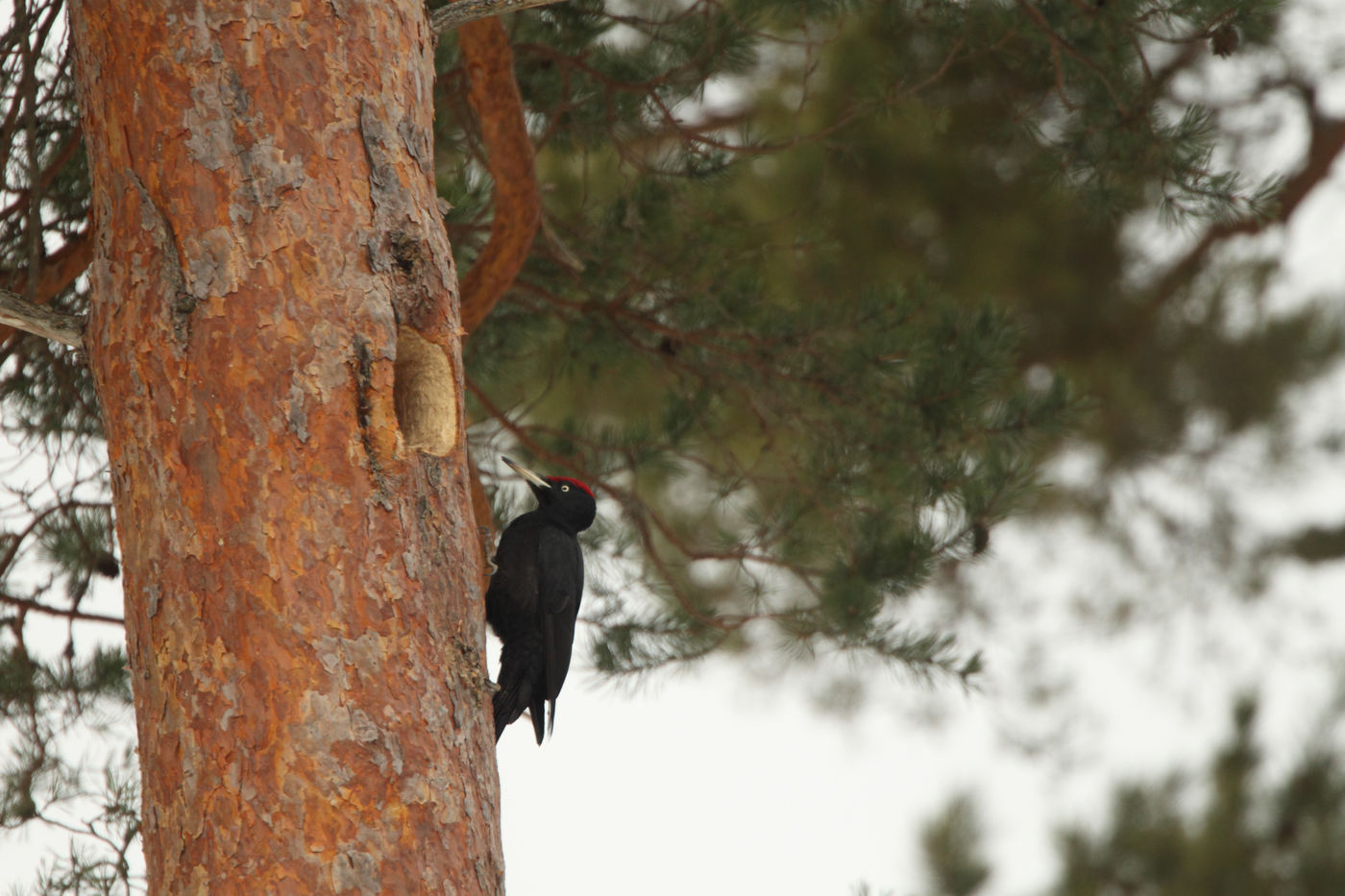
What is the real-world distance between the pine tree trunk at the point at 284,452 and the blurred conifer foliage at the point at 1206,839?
2990 millimetres

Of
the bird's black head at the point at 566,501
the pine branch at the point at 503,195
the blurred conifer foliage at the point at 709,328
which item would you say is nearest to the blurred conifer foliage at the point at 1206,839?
the blurred conifer foliage at the point at 709,328

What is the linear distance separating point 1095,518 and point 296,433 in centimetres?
514

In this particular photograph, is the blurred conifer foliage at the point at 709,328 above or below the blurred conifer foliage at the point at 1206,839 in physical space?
above

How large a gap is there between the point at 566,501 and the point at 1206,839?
2.90 m

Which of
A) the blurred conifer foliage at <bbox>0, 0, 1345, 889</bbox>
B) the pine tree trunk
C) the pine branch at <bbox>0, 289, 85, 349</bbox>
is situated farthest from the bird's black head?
the pine branch at <bbox>0, 289, 85, 349</bbox>

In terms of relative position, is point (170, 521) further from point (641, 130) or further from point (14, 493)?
point (641, 130)

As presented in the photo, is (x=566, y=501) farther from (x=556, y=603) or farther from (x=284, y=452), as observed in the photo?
(x=284, y=452)

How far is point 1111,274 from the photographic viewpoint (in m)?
5.57

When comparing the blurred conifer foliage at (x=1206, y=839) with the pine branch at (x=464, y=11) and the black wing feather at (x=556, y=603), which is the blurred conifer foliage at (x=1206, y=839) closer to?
the black wing feather at (x=556, y=603)

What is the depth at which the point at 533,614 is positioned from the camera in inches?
104

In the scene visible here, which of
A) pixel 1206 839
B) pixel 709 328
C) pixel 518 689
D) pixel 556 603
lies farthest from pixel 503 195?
pixel 1206 839

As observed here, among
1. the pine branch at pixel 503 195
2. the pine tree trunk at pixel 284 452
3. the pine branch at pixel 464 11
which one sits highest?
the pine branch at pixel 503 195

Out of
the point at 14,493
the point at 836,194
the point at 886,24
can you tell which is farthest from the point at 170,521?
the point at 836,194

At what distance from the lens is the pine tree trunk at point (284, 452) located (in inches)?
58.1
